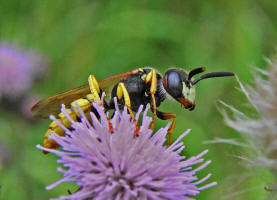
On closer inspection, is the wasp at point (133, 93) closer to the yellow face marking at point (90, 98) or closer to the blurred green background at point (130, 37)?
the yellow face marking at point (90, 98)

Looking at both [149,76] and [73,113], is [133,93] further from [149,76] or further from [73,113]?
[73,113]

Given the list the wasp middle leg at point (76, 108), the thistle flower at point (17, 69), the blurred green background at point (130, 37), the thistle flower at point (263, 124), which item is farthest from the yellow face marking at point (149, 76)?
A: the thistle flower at point (17, 69)

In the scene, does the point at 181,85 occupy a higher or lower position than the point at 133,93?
lower

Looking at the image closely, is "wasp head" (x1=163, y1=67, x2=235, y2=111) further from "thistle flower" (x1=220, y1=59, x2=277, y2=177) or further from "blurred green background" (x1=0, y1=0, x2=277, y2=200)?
"blurred green background" (x1=0, y1=0, x2=277, y2=200)

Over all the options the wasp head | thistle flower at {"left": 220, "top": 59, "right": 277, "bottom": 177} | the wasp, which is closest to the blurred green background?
the wasp

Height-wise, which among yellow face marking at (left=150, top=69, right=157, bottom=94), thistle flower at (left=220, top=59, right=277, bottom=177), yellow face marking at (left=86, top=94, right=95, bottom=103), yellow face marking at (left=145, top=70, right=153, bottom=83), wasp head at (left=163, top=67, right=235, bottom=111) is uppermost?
yellow face marking at (left=86, top=94, right=95, bottom=103)

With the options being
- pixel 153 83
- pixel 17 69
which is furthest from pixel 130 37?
pixel 153 83
